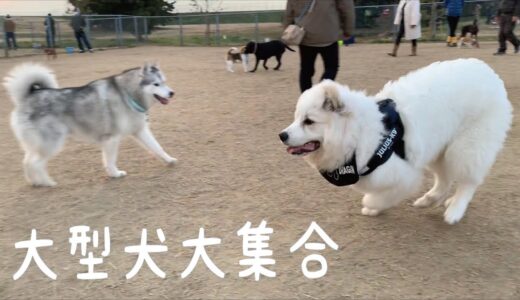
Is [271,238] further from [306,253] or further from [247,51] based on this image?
[247,51]

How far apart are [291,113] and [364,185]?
10.8 feet

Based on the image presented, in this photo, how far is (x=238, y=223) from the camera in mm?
2840

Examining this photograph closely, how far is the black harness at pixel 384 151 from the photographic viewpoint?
7.77ft

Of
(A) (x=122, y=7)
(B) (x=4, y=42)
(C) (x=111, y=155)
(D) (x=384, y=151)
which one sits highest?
(A) (x=122, y=7)

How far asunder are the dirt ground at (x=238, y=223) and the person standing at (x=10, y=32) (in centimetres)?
1291

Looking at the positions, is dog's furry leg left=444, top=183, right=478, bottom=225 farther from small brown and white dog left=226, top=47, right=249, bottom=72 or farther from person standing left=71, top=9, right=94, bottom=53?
person standing left=71, top=9, right=94, bottom=53

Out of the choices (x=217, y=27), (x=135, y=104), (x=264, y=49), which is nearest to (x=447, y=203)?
(x=135, y=104)

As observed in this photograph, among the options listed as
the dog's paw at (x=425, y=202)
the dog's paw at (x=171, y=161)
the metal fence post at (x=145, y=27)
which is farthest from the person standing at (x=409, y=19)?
the metal fence post at (x=145, y=27)

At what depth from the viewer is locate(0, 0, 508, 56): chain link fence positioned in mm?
16641

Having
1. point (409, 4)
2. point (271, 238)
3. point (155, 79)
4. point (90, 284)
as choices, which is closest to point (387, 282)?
point (271, 238)

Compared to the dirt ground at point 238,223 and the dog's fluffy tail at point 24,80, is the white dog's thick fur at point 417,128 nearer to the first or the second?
the dirt ground at point 238,223

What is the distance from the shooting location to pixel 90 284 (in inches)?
89.1

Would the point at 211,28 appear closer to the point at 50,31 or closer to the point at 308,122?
the point at 50,31

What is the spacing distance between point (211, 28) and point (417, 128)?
60.3 feet
